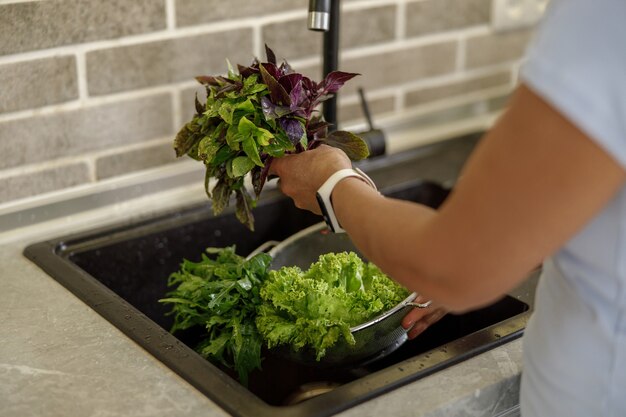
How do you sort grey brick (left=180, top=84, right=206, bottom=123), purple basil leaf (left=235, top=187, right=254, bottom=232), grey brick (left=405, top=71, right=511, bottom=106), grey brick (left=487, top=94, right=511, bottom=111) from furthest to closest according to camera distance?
grey brick (left=487, top=94, right=511, bottom=111)
grey brick (left=405, top=71, right=511, bottom=106)
grey brick (left=180, top=84, right=206, bottom=123)
purple basil leaf (left=235, top=187, right=254, bottom=232)

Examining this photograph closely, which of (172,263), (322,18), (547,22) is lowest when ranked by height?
(172,263)

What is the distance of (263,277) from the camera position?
1221 millimetres

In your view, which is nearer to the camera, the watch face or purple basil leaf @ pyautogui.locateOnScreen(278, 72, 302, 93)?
the watch face

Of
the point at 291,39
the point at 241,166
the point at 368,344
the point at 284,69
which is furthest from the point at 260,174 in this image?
the point at 291,39

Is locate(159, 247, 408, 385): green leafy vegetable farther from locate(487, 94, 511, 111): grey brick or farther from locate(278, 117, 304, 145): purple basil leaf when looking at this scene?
locate(487, 94, 511, 111): grey brick

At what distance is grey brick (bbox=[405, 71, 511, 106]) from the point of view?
1899 mm

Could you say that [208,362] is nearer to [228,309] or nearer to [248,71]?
[228,309]

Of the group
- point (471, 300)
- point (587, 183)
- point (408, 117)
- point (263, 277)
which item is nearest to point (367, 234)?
point (471, 300)

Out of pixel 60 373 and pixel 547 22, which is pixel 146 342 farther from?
pixel 547 22

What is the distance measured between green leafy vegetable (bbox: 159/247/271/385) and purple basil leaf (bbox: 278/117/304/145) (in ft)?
0.66

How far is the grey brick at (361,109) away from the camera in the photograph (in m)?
1.79

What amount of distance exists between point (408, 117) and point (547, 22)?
1152 millimetres

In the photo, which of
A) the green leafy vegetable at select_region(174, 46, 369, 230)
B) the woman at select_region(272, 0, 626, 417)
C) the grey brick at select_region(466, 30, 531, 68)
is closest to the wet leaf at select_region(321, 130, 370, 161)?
the green leafy vegetable at select_region(174, 46, 369, 230)

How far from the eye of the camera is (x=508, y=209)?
0.72 meters
